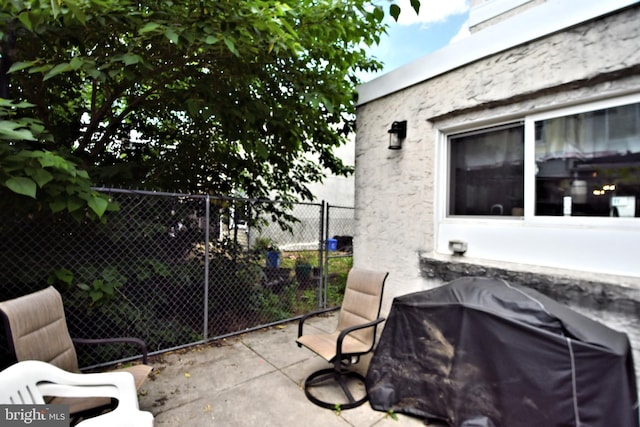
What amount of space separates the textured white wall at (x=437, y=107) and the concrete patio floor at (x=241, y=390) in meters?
1.44

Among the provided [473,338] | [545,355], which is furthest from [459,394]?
[545,355]

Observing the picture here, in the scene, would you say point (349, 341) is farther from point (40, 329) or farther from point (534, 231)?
point (40, 329)

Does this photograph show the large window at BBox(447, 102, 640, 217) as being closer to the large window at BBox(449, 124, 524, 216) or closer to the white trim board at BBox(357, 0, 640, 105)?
the large window at BBox(449, 124, 524, 216)

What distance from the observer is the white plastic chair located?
1629 millimetres

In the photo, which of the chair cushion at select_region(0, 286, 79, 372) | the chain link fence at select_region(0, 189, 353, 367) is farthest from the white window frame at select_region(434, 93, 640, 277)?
the chair cushion at select_region(0, 286, 79, 372)

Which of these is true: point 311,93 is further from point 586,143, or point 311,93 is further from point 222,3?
point 586,143

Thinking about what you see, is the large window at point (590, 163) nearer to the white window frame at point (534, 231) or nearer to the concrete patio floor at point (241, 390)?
→ the white window frame at point (534, 231)

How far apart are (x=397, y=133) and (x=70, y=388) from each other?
12.0ft

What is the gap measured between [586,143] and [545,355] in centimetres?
182

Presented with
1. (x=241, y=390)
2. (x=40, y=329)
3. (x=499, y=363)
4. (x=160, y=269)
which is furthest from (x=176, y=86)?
(x=499, y=363)

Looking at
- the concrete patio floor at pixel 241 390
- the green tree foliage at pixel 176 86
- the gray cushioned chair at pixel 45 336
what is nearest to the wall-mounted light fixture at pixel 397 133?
the green tree foliage at pixel 176 86

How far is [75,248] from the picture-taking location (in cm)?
317

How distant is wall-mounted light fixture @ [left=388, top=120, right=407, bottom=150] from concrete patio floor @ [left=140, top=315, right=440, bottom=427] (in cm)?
253

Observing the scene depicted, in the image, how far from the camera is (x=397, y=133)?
3.71m
